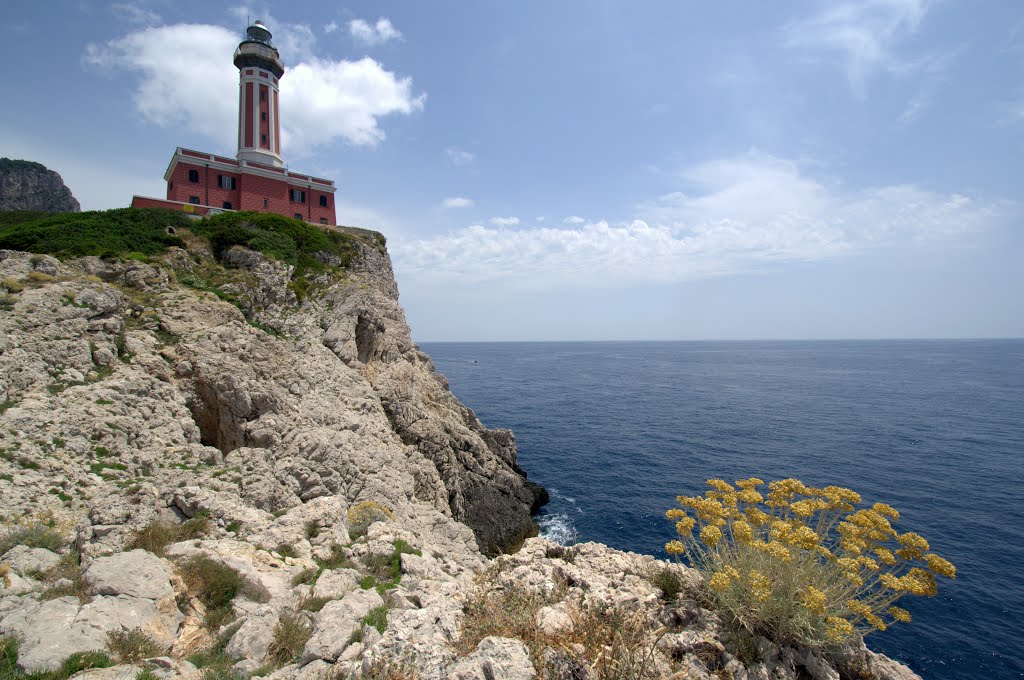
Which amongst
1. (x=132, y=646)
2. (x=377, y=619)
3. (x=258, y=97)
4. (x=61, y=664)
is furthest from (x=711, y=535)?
(x=258, y=97)

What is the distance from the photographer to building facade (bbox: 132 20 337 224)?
1446 inches

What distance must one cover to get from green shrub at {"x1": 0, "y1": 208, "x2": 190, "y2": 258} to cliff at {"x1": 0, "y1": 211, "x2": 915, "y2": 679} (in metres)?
0.23

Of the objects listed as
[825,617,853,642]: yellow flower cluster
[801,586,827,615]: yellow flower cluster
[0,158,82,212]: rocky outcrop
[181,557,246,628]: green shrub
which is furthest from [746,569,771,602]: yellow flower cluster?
[0,158,82,212]: rocky outcrop

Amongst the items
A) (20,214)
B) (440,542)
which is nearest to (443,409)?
(440,542)

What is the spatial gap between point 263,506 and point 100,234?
59.7ft

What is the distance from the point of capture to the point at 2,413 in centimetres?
1359

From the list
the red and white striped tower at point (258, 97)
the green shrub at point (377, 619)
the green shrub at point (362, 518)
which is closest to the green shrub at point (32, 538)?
the green shrub at point (362, 518)

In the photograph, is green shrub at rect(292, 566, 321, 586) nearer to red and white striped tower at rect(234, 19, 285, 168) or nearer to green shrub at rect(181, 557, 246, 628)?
green shrub at rect(181, 557, 246, 628)

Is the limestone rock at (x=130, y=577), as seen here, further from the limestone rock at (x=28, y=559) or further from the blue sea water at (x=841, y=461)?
the blue sea water at (x=841, y=461)

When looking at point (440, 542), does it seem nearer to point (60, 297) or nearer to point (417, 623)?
point (417, 623)

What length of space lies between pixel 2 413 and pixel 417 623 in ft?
48.5

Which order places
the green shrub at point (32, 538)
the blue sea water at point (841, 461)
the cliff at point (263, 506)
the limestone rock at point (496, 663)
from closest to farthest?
the limestone rock at point (496, 663)
the cliff at point (263, 506)
the green shrub at point (32, 538)
the blue sea water at point (841, 461)

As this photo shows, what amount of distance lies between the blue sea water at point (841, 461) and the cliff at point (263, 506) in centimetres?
929

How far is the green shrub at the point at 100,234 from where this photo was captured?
2103cm
